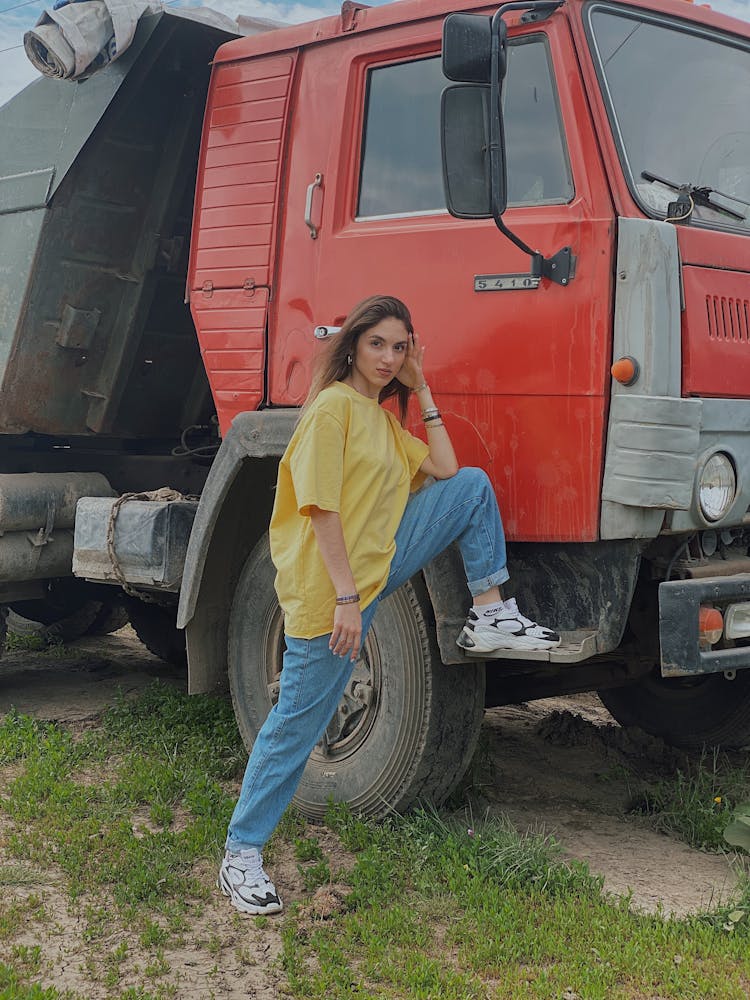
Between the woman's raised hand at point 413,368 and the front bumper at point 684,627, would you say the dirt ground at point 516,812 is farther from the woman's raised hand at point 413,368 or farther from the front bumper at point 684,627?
the woman's raised hand at point 413,368

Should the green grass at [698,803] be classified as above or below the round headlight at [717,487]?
below

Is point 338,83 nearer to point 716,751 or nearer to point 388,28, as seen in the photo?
Answer: point 388,28

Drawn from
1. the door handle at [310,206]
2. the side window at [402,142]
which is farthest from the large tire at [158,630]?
the side window at [402,142]

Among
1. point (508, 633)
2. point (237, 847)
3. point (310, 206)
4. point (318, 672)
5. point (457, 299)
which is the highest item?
point (310, 206)

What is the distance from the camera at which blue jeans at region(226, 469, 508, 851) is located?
3.48 meters

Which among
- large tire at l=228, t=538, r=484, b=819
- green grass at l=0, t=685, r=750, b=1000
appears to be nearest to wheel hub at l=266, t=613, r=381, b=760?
large tire at l=228, t=538, r=484, b=819

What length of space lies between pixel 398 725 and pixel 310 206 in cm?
175

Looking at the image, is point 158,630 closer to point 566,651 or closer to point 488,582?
point 488,582

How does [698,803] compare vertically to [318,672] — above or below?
below

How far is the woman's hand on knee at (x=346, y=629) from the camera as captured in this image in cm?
331

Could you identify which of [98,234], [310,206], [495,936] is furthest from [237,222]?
[495,936]

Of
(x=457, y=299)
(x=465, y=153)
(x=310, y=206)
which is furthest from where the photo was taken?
(x=310, y=206)

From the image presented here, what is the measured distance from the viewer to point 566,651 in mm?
3477

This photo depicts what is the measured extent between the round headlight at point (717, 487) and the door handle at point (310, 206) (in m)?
1.53
